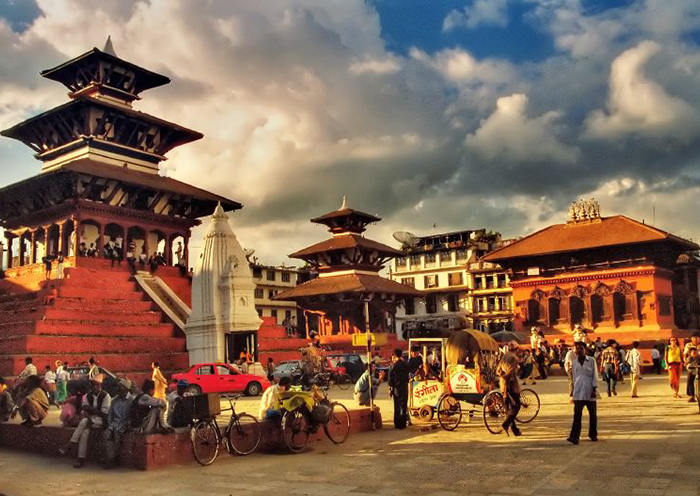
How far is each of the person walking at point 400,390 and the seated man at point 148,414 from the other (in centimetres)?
546

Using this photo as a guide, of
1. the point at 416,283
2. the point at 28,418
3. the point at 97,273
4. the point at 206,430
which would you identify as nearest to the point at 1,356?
the point at 97,273

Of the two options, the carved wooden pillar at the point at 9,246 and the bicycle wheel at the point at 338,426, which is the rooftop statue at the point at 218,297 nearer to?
the carved wooden pillar at the point at 9,246

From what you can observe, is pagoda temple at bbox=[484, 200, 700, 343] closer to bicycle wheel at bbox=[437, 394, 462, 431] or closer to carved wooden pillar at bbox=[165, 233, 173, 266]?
carved wooden pillar at bbox=[165, 233, 173, 266]

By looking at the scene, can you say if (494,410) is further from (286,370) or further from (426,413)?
(286,370)

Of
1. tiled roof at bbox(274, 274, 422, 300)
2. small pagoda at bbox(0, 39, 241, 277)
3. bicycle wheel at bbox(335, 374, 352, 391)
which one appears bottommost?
bicycle wheel at bbox(335, 374, 352, 391)

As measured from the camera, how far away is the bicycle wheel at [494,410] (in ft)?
45.3

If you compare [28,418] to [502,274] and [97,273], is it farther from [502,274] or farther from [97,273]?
[502,274]

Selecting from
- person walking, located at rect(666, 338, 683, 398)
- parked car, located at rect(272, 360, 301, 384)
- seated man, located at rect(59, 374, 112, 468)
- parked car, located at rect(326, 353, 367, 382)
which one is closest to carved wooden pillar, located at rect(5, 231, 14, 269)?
parked car, located at rect(272, 360, 301, 384)

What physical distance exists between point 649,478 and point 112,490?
695 cm

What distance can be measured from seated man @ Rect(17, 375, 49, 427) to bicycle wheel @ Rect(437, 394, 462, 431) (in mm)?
7793

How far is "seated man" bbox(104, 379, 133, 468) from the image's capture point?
1145cm

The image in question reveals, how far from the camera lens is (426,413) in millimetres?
15414

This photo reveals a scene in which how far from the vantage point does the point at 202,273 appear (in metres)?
31.6

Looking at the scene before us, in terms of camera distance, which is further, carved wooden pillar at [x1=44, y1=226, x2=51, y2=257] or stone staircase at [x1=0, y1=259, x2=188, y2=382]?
carved wooden pillar at [x1=44, y1=226, x2=51, y2=257]
